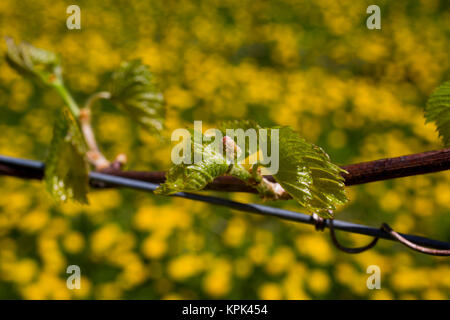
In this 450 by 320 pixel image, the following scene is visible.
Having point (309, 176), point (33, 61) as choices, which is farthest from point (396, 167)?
point (33, 61)

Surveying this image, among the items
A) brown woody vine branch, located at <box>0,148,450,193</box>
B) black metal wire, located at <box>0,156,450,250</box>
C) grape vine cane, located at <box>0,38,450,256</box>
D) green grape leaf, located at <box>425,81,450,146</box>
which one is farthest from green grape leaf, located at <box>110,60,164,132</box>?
green grape leaf, located at <box>425,81,450,146</box>

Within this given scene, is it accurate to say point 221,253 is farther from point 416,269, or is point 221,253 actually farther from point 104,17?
point 104,17

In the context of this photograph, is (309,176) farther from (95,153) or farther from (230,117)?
(230,117)

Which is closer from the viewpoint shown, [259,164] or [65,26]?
[259,164]

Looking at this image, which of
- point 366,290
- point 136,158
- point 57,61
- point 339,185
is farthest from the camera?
point 136,158

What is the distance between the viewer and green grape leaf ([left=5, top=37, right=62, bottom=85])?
568mm

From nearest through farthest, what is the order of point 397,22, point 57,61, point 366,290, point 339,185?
1. point 339,185
2. point 57,61
3. point 366,290
4. point 397,22

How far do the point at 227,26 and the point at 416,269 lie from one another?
234 cm

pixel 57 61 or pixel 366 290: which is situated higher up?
pixel 57 61

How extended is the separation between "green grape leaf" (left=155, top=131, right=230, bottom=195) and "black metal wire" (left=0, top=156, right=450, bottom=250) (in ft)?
0.33

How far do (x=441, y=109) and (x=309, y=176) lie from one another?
0.50 feet

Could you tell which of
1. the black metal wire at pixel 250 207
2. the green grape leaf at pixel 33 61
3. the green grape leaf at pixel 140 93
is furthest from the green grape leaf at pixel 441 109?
the green grape leaf at pixel 33 61

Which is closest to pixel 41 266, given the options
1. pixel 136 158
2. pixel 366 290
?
pixel 136 158

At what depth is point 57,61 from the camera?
608mm
